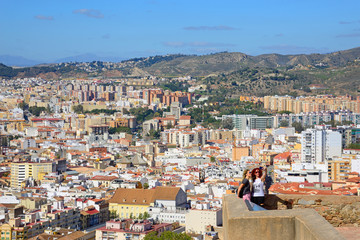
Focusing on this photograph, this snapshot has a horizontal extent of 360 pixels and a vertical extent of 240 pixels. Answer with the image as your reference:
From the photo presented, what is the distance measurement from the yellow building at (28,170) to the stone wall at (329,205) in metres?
23.7

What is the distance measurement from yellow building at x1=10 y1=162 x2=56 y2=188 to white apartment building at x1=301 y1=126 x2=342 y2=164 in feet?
32.0

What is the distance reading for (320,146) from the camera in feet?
86.4

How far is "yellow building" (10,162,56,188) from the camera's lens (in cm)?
2586

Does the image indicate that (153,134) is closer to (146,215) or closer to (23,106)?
(23,106)

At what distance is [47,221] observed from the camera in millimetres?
16406

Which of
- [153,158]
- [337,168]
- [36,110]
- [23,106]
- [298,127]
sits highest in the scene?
[23,106]

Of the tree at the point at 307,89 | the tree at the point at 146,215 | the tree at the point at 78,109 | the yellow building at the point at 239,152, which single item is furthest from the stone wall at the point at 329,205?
the tree at the point at 307,89

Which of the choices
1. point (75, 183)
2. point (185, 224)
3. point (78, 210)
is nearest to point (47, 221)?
point (78, 210)

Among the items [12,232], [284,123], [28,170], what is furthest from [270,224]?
[284,123]

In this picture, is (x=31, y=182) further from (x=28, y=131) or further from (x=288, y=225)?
(x=288, y=225)

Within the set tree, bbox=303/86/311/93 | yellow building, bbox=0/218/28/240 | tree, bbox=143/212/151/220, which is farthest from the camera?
tree, bbox=303/86/311/93

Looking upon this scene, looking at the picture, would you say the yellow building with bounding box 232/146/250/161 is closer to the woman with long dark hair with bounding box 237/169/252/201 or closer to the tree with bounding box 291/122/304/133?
the tree with bounding box 291/122/304/133

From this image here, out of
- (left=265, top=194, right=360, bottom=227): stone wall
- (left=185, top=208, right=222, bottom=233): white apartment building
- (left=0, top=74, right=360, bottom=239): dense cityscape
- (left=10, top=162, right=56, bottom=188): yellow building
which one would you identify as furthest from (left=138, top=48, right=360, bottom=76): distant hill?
(left=265, top=194, right=360, bottom=227): stone wall

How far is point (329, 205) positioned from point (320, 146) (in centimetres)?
2424
